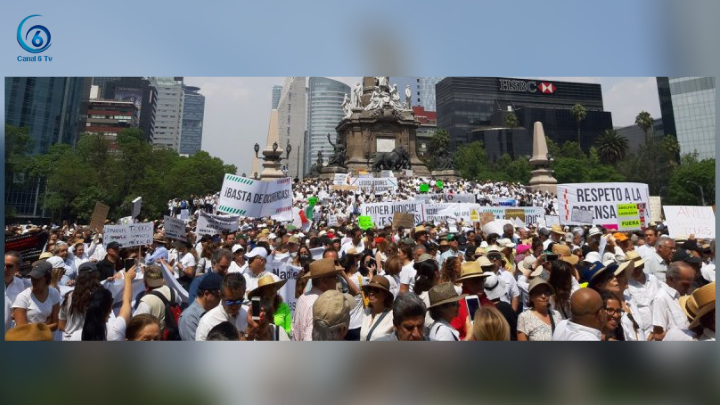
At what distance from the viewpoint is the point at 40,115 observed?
75562mm

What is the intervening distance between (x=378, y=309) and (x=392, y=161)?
139 feet

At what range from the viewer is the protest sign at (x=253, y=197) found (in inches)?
423

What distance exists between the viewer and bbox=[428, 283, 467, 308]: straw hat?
12.8 ft

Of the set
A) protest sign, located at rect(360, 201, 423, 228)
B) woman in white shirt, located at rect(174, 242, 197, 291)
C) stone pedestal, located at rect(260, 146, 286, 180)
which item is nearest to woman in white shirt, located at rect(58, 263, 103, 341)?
woman in white shirt, located at rect(174, 242, 197, 291)

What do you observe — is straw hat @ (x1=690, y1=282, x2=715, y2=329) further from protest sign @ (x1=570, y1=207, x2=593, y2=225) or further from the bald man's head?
protest sign @ (x1=570, y1=207, x2=593, y2=225)

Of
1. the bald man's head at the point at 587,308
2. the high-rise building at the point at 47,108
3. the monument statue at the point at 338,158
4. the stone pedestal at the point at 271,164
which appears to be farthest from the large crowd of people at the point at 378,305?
the high-rise building at the point at 47,108

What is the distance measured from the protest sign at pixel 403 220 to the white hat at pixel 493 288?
9189mm

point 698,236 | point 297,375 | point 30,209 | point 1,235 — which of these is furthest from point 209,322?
point 30,209

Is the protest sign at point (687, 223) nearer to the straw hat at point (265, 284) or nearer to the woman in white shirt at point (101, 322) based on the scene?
the straw hat at point (265, 284)

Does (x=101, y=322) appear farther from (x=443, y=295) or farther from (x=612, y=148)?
(x=612, y=148)

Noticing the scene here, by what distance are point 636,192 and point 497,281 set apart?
23.4ft

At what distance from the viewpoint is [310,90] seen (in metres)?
177

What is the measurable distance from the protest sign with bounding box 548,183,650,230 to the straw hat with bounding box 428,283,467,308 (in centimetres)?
794

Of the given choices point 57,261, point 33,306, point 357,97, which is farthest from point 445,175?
point 33,306
